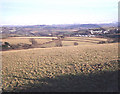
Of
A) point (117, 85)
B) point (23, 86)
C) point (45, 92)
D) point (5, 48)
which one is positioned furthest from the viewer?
point (5, 48)

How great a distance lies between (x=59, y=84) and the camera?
617 cm

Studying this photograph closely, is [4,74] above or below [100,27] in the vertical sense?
below

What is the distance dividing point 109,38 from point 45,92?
2424 cm

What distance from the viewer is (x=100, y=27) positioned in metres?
28.2

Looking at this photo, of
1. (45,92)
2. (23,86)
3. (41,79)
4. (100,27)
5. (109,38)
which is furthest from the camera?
(100,27)

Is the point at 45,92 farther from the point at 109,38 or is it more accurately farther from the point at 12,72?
the point at 109,38

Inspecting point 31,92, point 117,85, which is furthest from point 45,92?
point 117,85

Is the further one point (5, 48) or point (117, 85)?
point (5, 48)

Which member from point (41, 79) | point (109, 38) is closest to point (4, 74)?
point (41, 79)

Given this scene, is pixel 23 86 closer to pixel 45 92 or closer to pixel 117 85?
pixel 45 92

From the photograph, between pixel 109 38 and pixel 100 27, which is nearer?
pixel 109 38

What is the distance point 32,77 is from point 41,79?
2.45 ft

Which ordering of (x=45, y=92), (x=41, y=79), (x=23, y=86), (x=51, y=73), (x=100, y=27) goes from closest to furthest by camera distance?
(x=45, y=92), (x=23, y=86), (x=41, y=79), (x=51, y=73), (x=100, y=27)

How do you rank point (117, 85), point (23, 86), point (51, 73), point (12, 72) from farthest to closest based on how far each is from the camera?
point (12, 72), point (51, 73), point (23, 86), point (117, 85)
